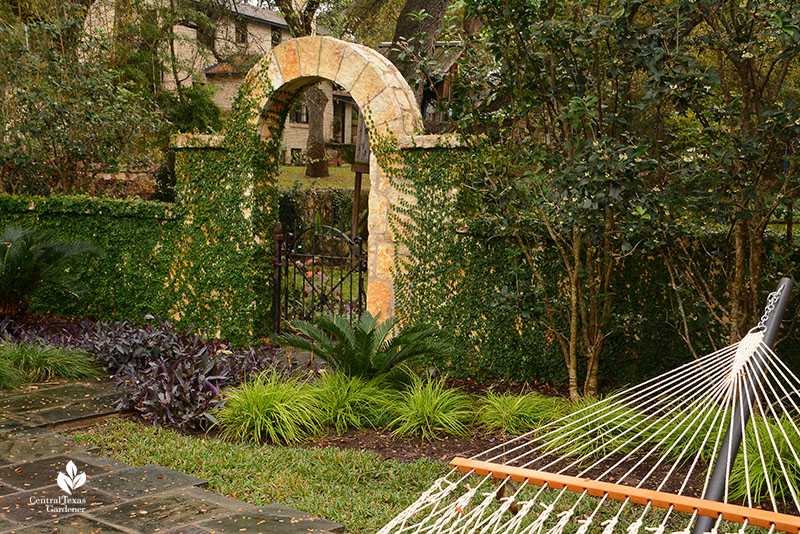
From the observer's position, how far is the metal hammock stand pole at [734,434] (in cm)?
225

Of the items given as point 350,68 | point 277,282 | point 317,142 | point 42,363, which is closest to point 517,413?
point 277,282

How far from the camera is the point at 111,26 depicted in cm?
1375

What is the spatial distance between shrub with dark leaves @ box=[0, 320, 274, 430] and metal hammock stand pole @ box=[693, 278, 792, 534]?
3.73 meters

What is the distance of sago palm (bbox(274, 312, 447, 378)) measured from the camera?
5648mm

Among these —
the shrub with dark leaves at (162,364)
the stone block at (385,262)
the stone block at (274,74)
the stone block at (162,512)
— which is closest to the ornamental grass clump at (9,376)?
the shrub with dark leaves at (162,364)

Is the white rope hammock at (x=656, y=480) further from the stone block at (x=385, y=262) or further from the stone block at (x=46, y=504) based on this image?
the stone block at (x=385, y=262)

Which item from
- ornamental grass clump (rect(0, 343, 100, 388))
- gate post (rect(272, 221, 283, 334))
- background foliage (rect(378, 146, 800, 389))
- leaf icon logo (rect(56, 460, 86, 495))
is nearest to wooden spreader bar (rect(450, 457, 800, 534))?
leaf icon logo (rect(56, 460, 86, 495))

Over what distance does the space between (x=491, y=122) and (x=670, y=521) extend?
11.4 feet

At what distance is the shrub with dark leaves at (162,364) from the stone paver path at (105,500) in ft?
2.47

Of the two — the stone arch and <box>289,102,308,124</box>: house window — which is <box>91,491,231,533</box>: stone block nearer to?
the stone arch

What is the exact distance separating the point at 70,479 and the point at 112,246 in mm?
4902

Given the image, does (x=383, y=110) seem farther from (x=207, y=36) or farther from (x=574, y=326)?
(x=207, y=36)

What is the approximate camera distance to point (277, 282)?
758 centimetres

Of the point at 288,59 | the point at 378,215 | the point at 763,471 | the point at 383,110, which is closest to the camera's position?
the point at 763,471
